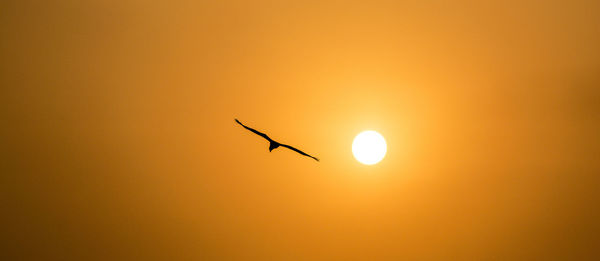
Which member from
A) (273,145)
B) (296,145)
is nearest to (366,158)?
(296,145)

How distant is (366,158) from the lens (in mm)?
14969

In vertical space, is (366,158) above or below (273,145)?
above

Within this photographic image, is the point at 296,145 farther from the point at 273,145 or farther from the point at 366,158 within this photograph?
the point at 273,145

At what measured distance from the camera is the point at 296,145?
607 inches

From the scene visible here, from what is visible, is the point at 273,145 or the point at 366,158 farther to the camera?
the point at 366,158

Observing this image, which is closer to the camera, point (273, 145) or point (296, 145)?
point (273, 145)

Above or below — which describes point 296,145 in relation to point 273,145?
above

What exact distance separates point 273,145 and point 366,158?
20.7ft

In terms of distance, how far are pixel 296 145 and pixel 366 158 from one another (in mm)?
2099

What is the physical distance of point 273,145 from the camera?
360 inches

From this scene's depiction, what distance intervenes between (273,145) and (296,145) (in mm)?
6286
